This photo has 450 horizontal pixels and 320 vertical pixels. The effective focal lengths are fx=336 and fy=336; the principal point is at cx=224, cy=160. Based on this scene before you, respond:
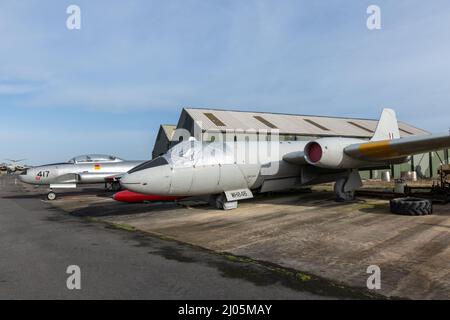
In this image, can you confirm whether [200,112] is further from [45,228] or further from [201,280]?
[201,280]

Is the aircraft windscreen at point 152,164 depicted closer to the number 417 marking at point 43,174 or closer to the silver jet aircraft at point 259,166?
the silver jet aircraft at point 259,166

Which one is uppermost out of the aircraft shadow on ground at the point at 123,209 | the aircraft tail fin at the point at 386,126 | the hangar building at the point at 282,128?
the hangar building at the point at 282,128

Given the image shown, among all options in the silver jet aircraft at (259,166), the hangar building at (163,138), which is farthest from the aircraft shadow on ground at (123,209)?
the hangar building at (163,138)

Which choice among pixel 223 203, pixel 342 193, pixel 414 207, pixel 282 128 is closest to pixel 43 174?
pixel 223 203

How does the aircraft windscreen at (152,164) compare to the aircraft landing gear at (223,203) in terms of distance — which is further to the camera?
the aircraft landing gear at (223,203)

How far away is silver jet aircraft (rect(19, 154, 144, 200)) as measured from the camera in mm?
22062

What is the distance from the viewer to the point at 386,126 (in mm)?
17047

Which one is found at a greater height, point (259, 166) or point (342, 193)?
point (259, 166)

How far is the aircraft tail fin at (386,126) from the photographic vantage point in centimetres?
1687

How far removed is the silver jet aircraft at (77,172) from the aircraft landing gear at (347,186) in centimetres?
1586

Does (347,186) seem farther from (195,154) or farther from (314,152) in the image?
(195,154)

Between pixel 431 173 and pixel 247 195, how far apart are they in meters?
27.6

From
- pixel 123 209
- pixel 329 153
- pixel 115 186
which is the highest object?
pixel 329 153

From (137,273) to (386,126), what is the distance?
15.2 metres
